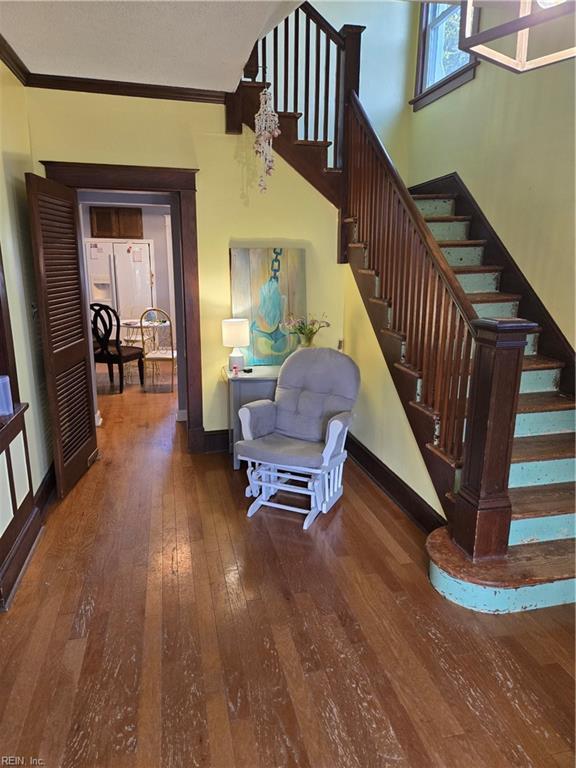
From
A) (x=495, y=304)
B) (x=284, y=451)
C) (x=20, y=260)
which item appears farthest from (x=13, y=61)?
(x=495, y=304)

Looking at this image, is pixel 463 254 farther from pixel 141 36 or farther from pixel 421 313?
pixel 141 36

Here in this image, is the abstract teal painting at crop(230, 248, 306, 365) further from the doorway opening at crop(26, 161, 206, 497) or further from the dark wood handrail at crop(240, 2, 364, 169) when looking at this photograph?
the dark wood handrail at crop(240, 2, 364, 169)

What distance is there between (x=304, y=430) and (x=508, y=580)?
1585 millimetres

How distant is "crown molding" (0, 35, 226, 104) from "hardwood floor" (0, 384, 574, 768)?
2949 millimetres

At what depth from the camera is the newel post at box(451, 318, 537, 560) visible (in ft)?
7.07

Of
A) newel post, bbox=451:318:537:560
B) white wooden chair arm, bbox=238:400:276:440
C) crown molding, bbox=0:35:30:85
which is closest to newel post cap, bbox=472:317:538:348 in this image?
newel post, bbox=451:318:537:560

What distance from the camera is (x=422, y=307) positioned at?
2861mm

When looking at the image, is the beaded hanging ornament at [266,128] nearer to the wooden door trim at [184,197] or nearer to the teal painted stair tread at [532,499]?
the wooden door trim at [184,197]

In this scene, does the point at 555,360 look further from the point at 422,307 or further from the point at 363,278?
the point at 363,278

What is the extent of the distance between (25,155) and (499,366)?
10.9 ft

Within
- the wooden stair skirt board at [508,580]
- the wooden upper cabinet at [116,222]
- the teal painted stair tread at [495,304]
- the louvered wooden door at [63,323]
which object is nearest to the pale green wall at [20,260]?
the louvered wooden door at [63,323]

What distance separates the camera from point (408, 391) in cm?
306

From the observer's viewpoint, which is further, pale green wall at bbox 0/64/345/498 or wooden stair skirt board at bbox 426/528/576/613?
pale green wall at bbox 0/64/345/498

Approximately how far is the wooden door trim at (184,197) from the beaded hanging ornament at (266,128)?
0.58m
